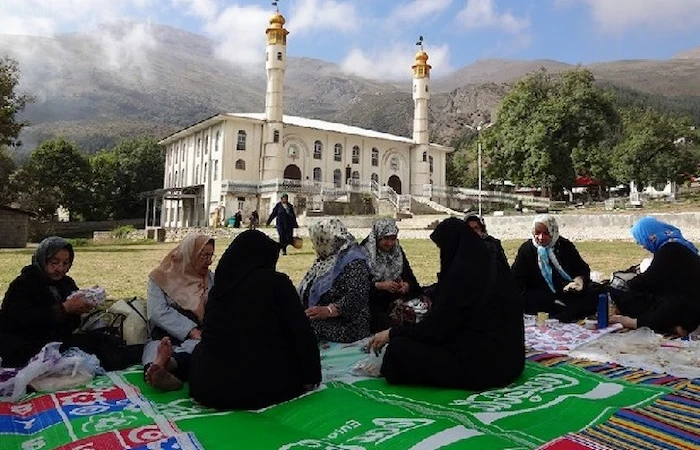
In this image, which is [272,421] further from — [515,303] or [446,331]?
[515,303]

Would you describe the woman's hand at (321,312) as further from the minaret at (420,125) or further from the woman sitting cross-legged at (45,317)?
the minaret at (420,125)

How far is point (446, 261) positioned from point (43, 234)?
34.5m

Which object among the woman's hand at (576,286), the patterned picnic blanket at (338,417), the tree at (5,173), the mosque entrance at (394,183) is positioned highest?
the mosque entrance at (394,183)

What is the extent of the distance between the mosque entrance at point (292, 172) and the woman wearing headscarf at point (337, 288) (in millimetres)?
32205

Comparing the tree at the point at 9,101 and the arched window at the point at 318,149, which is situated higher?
the arched window at the point at 318,149

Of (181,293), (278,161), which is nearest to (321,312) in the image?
(181,293)

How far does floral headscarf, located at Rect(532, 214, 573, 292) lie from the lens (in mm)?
5535

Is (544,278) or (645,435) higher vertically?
(544,278)

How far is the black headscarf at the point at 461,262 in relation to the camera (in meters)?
2.86

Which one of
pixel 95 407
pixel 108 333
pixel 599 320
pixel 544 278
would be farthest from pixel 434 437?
pixel 544 278

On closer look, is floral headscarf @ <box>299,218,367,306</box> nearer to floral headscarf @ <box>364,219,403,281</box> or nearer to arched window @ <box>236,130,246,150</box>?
floral headscarf @ <box>364,219,403,281</box>

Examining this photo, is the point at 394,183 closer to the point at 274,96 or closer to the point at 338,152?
the point at 338,152

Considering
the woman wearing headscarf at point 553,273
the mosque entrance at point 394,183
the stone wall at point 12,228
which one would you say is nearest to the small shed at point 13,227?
the stone wall at point 12,228

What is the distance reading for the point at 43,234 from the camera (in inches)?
1280
